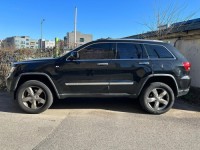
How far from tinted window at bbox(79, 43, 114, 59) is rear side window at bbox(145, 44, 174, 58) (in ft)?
3.22

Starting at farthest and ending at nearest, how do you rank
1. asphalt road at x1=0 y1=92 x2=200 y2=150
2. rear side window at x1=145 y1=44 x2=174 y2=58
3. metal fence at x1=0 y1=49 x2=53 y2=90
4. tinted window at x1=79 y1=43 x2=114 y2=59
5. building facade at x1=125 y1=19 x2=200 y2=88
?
metal fence at x1=0 y1=49 x2=53 y2=90
building facade at x1=125 y1=19 x2=200 y2=88
rear side window at x1=145 y1=44 x2=174 y2=58
tinted window at x1=79 y1=43 x2=114 y2=59
asphalt road at x1=0 y1=92 x2=200 y2=150

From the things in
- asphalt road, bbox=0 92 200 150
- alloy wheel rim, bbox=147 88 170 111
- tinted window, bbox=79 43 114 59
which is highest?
tinted window, bbox=79 43 114 59

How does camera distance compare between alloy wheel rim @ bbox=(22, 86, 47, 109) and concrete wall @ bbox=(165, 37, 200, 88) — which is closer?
alloy wheel rim @ bbox=(22, 86, 47, 109)

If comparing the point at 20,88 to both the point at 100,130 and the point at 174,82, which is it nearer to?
the point at 100,130

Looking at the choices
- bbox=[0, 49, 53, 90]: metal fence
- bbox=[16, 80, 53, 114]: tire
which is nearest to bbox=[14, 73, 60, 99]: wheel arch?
bbox=[16, 80, 53, 114]: tire

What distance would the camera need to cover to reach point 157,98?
694 centimetres

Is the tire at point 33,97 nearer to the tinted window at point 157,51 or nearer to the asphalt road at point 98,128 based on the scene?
the asphalt road at point 98,128

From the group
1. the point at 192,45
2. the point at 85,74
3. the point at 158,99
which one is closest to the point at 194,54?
the point at 192,45

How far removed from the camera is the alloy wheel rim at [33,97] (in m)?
6.75

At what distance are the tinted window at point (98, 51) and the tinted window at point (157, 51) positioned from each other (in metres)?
0.98

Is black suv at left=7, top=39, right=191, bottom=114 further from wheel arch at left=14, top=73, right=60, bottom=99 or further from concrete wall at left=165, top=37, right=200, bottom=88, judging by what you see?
concrete wall at left=165, top=37, right=200, bottom=88

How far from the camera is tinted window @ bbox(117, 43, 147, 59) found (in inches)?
271

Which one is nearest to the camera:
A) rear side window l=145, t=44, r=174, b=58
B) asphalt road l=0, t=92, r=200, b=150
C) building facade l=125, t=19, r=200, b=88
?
asphalt road l=0, t=92, r=200, b=150

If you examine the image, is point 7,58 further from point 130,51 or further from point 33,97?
point 130,51
